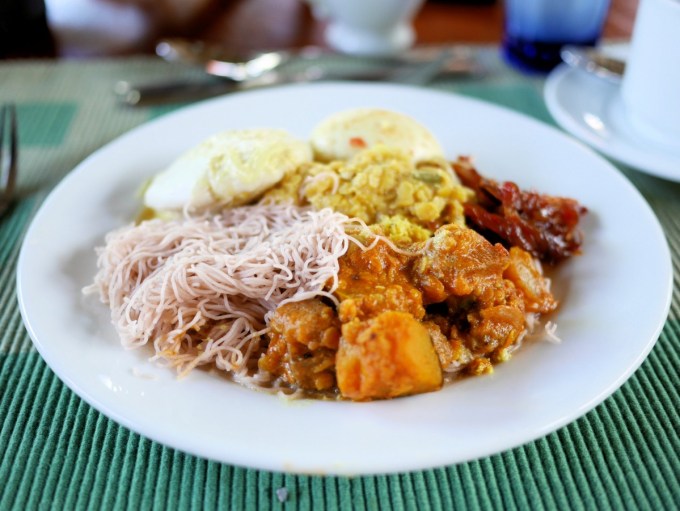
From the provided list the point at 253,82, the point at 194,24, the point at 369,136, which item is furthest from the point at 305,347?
the point at 194,24

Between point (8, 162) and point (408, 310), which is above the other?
point (408, 310)

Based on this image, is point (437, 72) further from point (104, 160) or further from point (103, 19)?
point (103, 19)

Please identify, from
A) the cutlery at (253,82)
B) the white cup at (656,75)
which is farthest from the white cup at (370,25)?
the white cup at (656,75)

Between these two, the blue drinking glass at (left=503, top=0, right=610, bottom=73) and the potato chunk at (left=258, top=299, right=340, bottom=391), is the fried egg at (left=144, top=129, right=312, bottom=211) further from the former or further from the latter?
the blue drinking glass at (left=503, top=0, right=610, bottom=73)

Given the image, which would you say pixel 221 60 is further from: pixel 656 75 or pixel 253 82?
pixel 656 75

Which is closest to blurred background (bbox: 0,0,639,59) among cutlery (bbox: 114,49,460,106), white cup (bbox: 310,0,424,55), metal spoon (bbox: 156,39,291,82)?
white cup (bbox: 310,0,424,55)

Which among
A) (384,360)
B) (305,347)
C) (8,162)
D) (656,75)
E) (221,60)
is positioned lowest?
(8,162)

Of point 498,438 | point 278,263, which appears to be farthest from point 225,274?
point 498,438

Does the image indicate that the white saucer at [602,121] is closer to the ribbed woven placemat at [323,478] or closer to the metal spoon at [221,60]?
the ribbed woven placemat at [323,478]
